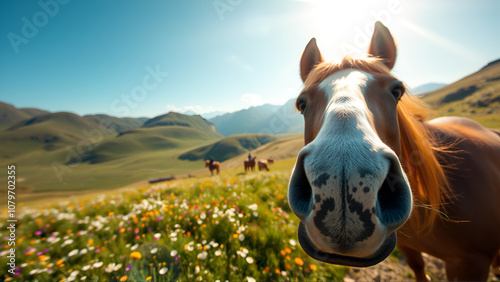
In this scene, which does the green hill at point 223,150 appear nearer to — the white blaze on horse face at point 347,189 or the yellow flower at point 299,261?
the yellow flower at point 299,261

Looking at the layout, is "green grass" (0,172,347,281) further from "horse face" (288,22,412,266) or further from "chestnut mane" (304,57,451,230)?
"horse face" (288,22,412,266)

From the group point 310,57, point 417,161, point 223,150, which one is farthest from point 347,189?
point 223,150

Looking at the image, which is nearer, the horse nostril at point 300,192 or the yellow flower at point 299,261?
the horse nostril at point 300,192

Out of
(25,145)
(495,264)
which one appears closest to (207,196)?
(495,264)

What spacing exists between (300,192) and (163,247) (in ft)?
9.81

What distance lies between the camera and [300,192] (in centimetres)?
132

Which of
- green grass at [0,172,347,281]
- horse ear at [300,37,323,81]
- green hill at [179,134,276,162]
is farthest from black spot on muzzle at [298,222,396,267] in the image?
green hill at [179,134,276,162]

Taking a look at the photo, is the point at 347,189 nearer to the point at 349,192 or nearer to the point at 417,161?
the point at 349,192

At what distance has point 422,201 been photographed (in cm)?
224

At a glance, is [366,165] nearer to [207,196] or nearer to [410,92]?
[410,92]

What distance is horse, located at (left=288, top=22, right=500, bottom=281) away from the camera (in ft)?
3.69

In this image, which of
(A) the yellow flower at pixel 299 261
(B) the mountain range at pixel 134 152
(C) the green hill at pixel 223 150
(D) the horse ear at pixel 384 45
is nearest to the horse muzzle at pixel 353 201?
(D) the horse ear at pixel 384 45

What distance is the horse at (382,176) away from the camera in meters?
1.13

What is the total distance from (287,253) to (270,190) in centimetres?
298
